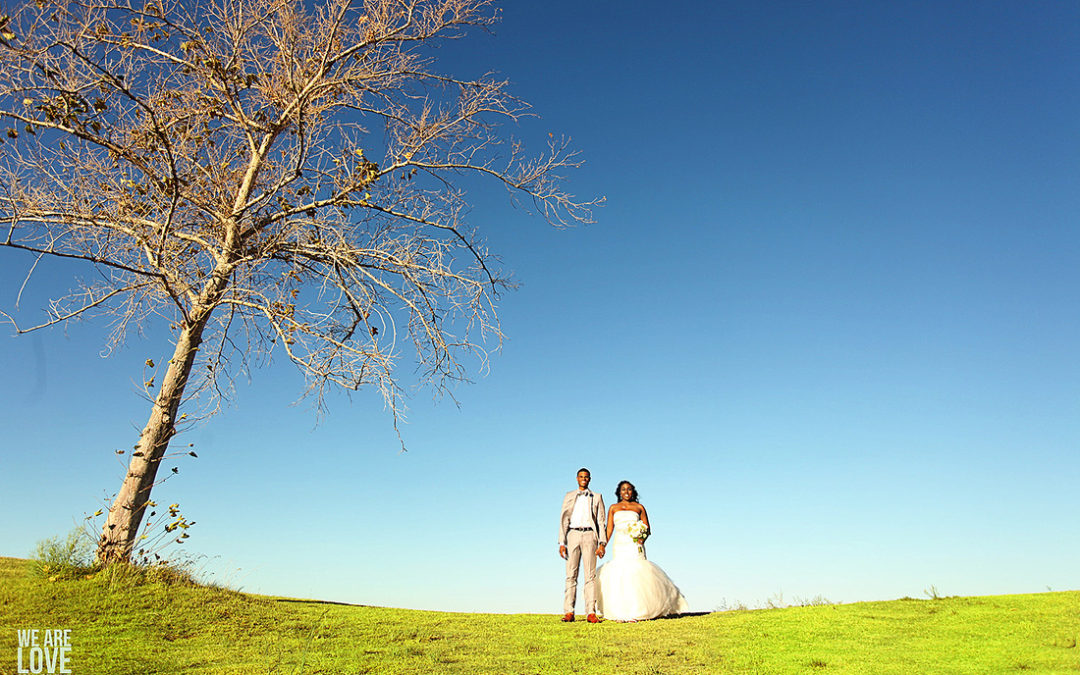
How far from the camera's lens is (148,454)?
10.4 m

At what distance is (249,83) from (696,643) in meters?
10.9

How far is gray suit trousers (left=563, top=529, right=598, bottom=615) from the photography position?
10914 mm

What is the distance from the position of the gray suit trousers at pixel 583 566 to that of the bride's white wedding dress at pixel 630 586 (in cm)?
34

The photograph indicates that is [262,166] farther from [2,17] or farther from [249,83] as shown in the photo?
[2,17]

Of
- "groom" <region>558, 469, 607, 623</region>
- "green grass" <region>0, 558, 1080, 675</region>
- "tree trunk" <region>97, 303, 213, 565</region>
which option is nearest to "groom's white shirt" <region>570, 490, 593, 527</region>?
"groom" <region>558, 469, 607, 623</region>

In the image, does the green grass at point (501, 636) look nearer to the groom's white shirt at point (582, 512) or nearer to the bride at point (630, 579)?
the bride at point (630, 579)

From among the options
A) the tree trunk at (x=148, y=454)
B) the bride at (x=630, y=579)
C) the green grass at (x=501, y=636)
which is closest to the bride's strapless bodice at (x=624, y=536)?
the bride at (x=630, y=579)

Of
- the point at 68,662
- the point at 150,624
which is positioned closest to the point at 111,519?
Answer: the point at 150,624

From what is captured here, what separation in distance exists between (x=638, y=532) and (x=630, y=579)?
81 cm

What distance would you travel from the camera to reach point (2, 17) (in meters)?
10.0

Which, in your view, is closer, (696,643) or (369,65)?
(696,643)

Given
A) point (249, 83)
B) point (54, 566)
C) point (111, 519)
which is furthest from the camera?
point (249, 83)

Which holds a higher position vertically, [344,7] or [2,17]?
[344,7]

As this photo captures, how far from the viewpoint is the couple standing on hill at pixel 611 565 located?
10906 mm
